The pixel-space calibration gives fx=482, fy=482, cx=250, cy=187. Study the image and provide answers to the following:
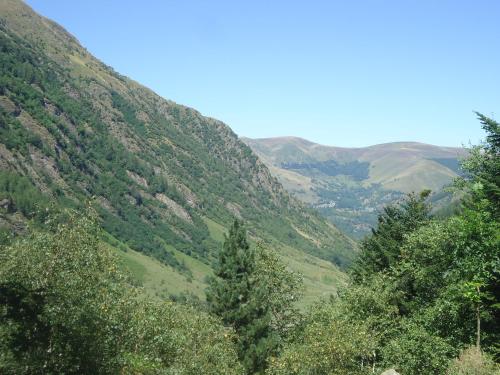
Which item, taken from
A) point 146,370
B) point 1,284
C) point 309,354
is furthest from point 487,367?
point 1,284

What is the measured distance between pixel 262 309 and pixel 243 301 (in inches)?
120

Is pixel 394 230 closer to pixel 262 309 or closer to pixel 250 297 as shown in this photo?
pixel 262 309

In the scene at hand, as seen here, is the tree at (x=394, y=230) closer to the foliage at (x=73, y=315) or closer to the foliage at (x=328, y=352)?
the foliage at (x=328, y=352)

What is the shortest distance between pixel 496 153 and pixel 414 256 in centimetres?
1367

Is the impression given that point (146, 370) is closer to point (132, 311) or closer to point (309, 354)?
point (132, 311)

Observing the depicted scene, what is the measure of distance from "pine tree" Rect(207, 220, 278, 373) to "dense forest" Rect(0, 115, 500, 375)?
0.48 feet

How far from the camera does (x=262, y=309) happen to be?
5678 cm

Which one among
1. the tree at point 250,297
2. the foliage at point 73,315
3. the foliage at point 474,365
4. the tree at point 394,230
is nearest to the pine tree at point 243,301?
the tree at point 250,297

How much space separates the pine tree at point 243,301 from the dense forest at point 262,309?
145 mm

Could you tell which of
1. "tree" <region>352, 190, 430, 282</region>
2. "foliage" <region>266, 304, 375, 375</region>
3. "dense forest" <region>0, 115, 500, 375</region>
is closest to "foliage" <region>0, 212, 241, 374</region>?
"dense forest" <region>0, 115, 500, 375</region>

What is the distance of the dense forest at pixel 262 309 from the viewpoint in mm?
22594

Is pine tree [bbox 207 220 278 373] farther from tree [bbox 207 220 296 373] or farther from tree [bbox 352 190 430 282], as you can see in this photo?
tree [bbox 352 190 430 282]

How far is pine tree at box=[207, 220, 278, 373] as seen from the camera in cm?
5531

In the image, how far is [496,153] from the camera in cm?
4641
